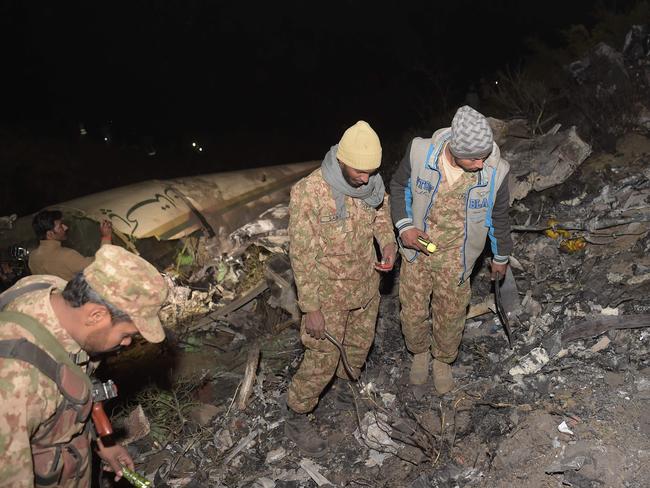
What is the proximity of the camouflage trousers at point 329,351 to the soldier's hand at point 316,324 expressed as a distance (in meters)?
0.13

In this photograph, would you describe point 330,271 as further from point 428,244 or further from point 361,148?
point 361,148

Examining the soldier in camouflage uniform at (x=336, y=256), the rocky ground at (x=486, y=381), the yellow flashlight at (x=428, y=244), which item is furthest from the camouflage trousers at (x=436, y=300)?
the rocky ground at (x=486, y=381)

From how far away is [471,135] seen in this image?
287 cm

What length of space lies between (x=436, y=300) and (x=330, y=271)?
34.4 inches

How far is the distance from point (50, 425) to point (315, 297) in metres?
1.61

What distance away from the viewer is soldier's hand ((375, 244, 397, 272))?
3.40 m

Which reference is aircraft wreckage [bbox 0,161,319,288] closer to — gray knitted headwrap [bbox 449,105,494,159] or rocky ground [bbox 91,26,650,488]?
rocky ground [bbox 91,26,650,488]

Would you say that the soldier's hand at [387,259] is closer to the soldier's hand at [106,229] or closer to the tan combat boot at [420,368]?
the tan combat boot at [420,368]

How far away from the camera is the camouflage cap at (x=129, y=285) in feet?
6.63

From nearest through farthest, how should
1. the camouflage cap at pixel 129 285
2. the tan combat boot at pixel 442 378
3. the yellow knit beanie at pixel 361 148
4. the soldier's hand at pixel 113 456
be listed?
1. the camouflage cap at pixel 129 285
2. the soldier's hand at pixel 113 456
3. the yellow knit beanie at pixel 361 148
4. the tan combat boot at pixel 442 378

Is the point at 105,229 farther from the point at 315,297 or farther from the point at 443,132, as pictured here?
the point at 443,132

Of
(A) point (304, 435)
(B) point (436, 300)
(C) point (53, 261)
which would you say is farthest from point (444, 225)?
(C) point (53, 261)

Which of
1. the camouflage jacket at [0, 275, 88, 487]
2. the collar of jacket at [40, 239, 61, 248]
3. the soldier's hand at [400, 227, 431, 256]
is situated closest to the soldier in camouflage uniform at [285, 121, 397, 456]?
the soldier's hand at [400, 227, 431, 256]

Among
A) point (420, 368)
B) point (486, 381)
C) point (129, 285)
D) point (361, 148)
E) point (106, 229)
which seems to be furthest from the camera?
point (106, 229)
